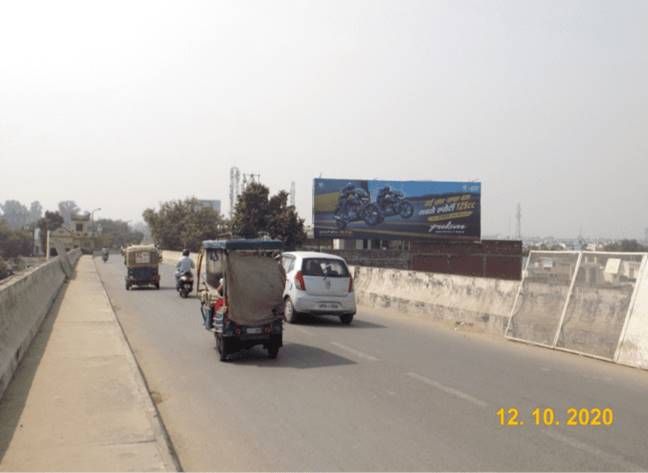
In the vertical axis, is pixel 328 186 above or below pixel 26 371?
above

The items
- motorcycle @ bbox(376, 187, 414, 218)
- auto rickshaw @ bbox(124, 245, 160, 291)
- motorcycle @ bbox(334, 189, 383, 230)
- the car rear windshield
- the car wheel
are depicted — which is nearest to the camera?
the car wheel

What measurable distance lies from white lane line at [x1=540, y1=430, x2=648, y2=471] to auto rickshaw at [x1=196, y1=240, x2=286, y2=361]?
556cm

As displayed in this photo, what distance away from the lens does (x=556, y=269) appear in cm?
1279

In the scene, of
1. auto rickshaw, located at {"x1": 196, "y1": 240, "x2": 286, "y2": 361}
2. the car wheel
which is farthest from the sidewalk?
the car wheel

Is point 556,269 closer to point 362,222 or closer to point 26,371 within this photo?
point 26,371

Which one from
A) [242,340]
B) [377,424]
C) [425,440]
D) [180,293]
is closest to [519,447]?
[425,440]

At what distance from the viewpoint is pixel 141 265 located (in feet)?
93.1

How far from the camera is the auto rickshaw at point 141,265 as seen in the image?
2817 cm

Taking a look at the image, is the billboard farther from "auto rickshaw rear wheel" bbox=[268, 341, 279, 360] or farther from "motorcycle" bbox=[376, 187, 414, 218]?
"auto rickshaw rear wheel" bbox=[268, 341, 279, 360]

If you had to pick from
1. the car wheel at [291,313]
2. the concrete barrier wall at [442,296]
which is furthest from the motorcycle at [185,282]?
the car wheel at [291,313]

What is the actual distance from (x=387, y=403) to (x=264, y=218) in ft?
187

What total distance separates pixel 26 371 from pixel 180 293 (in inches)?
566

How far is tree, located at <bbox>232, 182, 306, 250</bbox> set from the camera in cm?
6366
